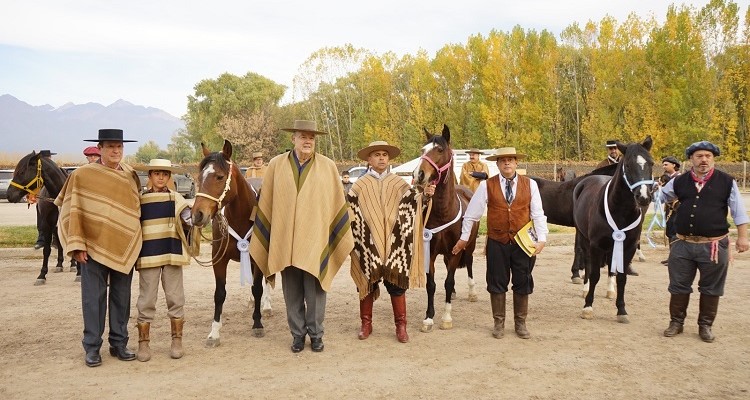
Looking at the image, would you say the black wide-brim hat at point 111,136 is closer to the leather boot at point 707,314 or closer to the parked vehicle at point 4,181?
the leather boot at point 707,314

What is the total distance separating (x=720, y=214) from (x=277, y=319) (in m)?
5.05

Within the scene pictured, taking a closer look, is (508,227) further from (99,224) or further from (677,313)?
(99,224)

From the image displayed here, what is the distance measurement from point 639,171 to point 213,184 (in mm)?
4553

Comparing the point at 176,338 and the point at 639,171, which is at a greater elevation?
the point at 639,171

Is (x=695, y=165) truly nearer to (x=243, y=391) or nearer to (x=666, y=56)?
(x=243, y=391)

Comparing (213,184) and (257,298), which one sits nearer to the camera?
(213,184)

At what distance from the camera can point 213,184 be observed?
5203 millimetres

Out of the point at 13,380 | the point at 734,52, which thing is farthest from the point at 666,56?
the point at 13,380

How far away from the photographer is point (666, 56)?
3250 centimetres

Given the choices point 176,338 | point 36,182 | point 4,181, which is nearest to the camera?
point 176,338

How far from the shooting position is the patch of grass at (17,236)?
1271 centimetres

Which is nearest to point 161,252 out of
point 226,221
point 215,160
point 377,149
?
point 226,221

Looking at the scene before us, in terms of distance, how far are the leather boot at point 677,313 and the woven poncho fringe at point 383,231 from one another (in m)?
2.71

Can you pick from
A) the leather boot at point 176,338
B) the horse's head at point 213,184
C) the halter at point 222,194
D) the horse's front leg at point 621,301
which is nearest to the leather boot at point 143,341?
the leather boot at point 176,338
